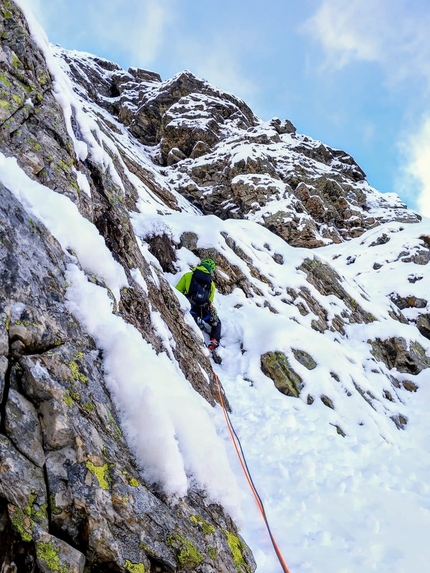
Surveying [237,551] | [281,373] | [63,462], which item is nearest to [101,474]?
[63,462]

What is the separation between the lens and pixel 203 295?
9758 mm

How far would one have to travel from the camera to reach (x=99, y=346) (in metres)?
3.70

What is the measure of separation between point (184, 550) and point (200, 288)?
23.7 feet

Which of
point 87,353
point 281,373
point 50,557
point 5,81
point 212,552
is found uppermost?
point 281,373

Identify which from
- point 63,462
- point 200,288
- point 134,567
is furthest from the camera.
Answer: point 200,288

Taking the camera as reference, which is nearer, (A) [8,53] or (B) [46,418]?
(B) [46,418]

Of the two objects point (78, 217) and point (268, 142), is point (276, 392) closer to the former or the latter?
point (78, 217)

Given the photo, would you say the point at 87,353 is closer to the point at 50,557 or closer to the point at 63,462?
the point at 63,462

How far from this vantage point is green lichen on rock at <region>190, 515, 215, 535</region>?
314 centimetres

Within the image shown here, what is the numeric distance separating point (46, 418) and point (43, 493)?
49 centimetres

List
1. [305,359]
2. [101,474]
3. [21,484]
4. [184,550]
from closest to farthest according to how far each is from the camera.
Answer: [21,484] → [101,474] → [184,550] → [305,359]

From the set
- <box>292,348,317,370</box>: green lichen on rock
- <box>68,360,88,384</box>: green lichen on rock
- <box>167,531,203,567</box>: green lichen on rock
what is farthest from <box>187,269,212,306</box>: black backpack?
<box>167,531,203,567</box>: green lichen on rock

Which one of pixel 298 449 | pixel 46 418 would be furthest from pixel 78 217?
pixel 298 449

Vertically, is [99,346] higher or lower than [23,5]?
lower
